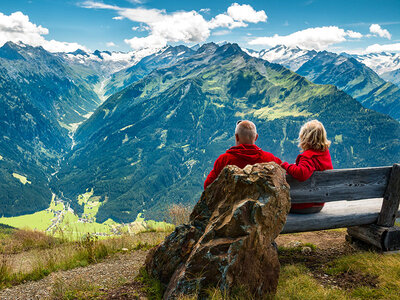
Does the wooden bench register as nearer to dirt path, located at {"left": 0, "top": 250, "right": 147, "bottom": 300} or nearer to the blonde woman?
the blonde woman

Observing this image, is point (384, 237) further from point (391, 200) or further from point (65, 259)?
point (65, 259)

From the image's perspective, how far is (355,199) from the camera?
624 centimetres

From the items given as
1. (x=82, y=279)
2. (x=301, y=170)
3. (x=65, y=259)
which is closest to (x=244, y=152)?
(x=301, y=170)

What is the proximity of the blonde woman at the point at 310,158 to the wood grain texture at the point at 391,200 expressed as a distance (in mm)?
1552

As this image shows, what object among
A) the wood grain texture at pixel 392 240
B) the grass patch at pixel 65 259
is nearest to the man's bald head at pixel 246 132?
the wood grain texture at pixel 392 240

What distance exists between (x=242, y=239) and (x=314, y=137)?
3177 mm

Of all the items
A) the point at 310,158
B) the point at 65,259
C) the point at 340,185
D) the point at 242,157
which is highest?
the point at 242,157

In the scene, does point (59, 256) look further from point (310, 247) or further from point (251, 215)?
point (310, 247)

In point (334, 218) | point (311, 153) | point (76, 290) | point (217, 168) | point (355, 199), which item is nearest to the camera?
point (76, 290)

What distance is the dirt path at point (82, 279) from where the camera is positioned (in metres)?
5.47

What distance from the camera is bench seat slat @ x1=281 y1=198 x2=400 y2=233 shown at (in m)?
6.25

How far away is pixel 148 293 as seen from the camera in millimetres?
5105

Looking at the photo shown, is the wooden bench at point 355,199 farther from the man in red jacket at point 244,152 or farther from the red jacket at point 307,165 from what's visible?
the man in red jacket at point 244,152

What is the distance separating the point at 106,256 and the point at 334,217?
637 centimetres
